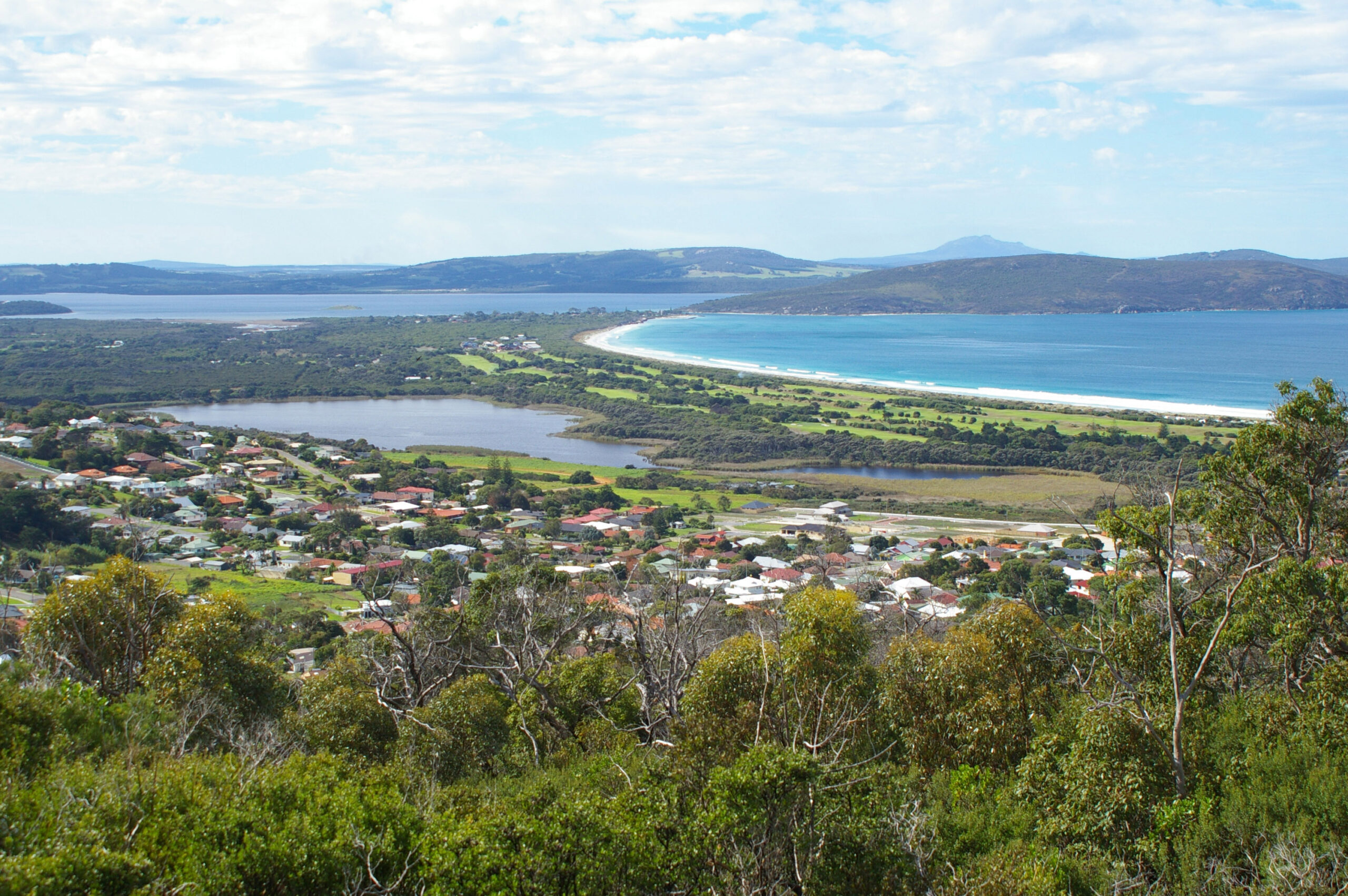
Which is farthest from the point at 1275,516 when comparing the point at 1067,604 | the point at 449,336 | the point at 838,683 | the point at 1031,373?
the point at 449,336

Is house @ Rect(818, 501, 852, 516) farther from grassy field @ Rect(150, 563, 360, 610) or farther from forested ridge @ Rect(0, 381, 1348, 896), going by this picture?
forested ridge @ Rect(0, 381, 1348, 896)

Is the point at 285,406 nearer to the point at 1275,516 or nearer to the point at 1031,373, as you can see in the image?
the point at 1031,373

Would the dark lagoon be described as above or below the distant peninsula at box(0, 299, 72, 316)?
below

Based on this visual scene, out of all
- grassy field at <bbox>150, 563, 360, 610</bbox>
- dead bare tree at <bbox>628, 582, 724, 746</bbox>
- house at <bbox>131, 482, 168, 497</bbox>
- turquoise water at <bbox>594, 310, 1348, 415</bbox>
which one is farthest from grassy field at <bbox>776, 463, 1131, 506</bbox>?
dead bare tree at <bbox>628, 582, 724, 746</bbox>

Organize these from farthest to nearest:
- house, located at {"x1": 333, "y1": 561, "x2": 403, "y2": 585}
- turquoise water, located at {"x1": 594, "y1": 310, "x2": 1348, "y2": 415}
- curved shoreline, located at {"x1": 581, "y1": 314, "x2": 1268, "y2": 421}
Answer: turquoise water, located at {"x1": 594, "y1": 310, "x2": 1348, "y2": 415} < curved shoreline, located at {"x1": 581, "y1": 314, "x2": 1268, "y2": 421} < house, located at {"x1": 333, "y1": 561, "x2": 403, "y2": 585}

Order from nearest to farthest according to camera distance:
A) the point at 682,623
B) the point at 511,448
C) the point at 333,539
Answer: the point at 682,623, the point at 333,539, the point at 511,448

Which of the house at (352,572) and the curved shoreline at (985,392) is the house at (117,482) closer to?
the house at (352,572)

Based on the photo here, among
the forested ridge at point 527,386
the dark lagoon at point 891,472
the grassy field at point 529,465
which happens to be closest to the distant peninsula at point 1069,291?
the forested ridge at point 527,386
